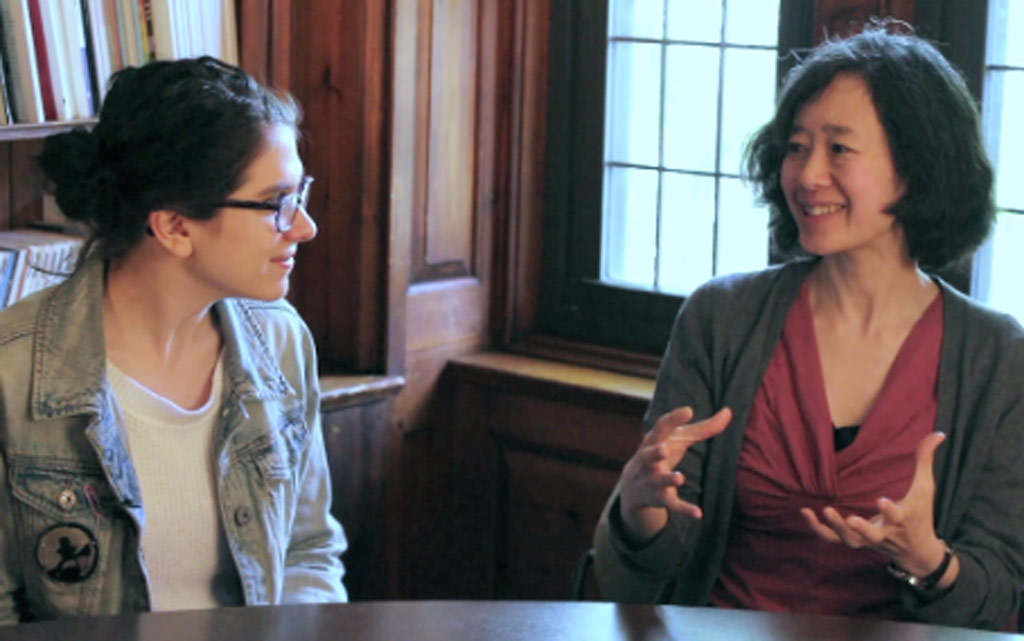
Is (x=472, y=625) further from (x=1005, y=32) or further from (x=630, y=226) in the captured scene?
(x=630, y=226)

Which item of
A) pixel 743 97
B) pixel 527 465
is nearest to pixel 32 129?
pixel 527 465

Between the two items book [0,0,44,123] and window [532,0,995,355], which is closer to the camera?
book [0,0,44,123]

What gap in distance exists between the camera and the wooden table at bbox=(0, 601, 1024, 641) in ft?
4.32

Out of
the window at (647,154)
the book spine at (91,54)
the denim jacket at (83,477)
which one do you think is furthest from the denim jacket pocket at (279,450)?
the window at (647,154)

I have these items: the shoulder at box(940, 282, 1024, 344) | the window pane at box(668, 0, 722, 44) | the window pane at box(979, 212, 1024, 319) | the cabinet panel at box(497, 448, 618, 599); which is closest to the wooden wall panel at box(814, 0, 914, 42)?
the window pane at box(668, 0, 722, 44)

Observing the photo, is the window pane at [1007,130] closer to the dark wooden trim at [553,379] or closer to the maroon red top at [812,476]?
the maroon red top at [812,476]

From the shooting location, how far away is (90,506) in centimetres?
181

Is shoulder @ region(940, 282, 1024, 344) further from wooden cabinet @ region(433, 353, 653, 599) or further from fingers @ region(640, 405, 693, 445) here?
wooden cabinet @ region(433, 353, 653, 599)

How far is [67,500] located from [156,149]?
0.46 meters

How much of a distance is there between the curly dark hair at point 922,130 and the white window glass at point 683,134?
73 cm

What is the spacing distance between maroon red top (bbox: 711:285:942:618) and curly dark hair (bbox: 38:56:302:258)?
821mm

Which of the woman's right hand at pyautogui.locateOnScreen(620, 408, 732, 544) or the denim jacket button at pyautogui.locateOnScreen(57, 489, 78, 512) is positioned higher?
the woman's right hand at pyautogui.locateOnScreen(620, 408, 732, 544)

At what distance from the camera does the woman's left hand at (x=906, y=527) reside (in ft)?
5.53

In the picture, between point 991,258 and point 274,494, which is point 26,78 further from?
point 991,258
